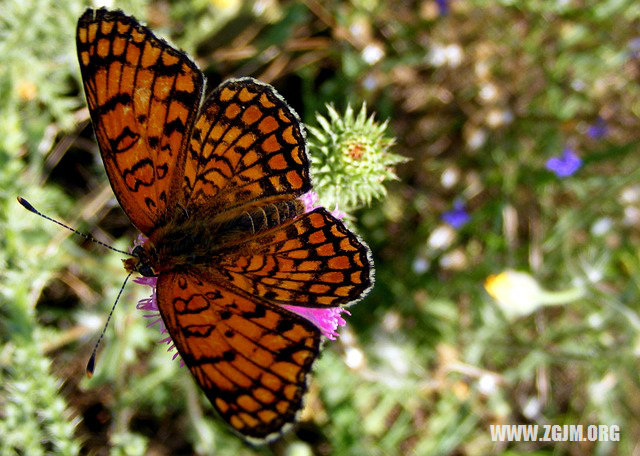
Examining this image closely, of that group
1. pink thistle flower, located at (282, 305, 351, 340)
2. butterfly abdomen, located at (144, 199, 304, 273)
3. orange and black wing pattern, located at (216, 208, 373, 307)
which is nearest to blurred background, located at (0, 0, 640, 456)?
pink thistle flower, located at (282, 305, 351, 340)

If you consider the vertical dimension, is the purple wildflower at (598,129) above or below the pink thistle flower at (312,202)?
above

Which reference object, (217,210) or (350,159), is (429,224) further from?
(217,210)

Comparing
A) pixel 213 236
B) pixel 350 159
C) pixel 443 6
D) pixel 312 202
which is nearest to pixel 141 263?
pixel 213 236

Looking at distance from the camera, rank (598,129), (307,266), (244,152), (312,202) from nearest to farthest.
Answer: (307,266) < (244,152) < (312,202) < (598,129)

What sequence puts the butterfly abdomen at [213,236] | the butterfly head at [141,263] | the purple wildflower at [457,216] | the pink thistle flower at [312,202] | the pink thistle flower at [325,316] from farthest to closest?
the purple wildflower at [457,216] < the pink thistle flower at [312,202] < the pink thistle flower at [325,316] < the butterfly abdomen at [213,236] < the butterfly head at [141,263]

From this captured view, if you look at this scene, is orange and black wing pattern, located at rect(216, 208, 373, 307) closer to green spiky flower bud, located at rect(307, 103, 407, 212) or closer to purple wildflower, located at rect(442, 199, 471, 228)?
green spiky flower bud, located at rect(307, 103, 407, 212)

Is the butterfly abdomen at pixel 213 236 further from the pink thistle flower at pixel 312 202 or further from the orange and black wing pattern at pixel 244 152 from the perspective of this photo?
the pink thistle flower at pixel 312 202

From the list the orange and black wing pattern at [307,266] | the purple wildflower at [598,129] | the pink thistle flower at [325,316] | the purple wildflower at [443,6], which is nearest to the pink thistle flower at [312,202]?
the orange and black wing pattern at [307,266]

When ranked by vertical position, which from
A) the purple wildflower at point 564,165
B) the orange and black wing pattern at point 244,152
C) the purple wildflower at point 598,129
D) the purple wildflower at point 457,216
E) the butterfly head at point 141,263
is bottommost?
the butterfly head at point 141,263
